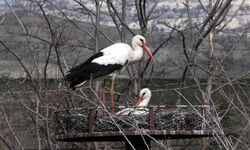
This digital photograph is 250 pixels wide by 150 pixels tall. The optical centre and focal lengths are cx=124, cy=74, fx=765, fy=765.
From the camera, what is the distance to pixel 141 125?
24.2ft

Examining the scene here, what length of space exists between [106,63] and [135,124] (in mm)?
3065

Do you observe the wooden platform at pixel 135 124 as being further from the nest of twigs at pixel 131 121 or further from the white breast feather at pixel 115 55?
the white breast feather at pixel 115 55

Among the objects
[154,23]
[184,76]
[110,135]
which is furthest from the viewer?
[154,23]

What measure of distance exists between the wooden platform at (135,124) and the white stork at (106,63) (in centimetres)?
154

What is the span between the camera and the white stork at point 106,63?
31.0 ft

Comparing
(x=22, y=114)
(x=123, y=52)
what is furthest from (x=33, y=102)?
(x=123, y=52)

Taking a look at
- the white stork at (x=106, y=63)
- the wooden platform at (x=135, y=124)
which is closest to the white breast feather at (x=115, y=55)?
the white stork at (x=106, y=63)

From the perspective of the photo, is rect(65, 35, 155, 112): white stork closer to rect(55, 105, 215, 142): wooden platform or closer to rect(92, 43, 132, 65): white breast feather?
rect(92, 43, 132, 65): white breast feather

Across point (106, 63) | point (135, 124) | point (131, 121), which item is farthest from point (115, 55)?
point (135, 124)

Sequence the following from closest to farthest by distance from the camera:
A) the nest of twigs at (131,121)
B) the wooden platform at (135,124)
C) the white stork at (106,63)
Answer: the wooden platform at (135,124) → the nest of twigs at (131,121) → the white stork at (106,63)

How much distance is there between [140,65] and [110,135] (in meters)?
6.14

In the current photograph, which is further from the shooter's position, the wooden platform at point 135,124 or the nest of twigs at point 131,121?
the nest of twigs at point 131,121

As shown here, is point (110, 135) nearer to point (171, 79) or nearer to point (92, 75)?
point (92, 75)

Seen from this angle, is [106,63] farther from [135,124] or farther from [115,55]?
[135,124]
